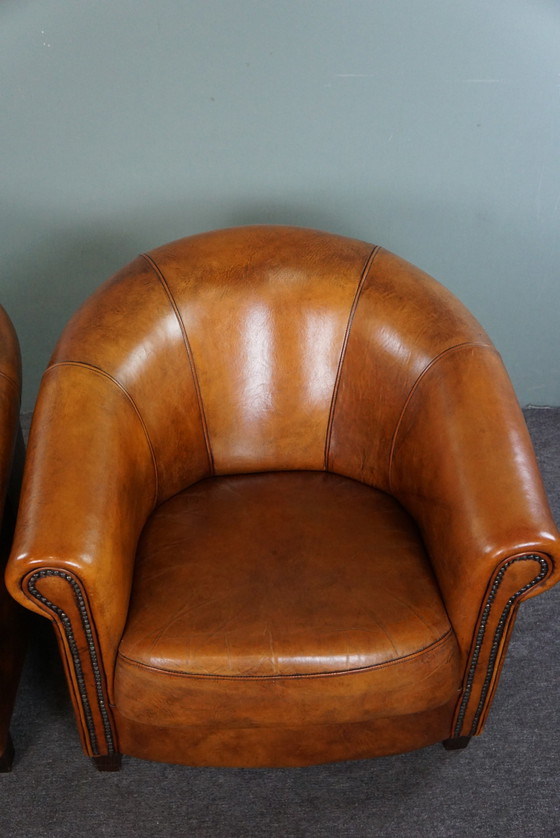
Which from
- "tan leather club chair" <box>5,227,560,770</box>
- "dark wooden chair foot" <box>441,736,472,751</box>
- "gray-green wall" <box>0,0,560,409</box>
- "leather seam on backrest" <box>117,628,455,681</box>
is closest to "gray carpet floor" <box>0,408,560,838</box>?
"dark wooden chair foot" <box>441,736,472,751</box>

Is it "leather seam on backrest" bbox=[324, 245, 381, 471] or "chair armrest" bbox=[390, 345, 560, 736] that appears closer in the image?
"chair armrest" bbox=[390, 345, 560, 736]

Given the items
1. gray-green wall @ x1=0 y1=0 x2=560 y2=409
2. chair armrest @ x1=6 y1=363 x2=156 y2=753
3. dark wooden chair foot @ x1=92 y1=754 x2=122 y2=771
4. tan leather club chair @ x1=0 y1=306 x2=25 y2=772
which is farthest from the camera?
gray-green wall @ x1=0 y1=0 x2=560 y2=409

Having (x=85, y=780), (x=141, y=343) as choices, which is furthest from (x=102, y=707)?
(x=141, y=343)

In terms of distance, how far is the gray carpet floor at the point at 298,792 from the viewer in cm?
158

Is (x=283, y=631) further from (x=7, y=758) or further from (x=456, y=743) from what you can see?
(x=7, y=758)

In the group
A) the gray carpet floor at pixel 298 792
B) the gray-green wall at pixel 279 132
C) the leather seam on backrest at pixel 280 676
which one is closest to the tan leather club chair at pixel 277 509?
the leather seam on backrest at pixel 280 676

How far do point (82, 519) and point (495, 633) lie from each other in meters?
0.76

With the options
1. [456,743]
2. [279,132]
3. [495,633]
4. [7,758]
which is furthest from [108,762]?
[279,132]

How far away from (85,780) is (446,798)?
73 cm

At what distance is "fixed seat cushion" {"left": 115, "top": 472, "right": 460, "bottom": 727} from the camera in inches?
55.5

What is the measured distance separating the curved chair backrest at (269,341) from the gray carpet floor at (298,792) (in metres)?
0.59

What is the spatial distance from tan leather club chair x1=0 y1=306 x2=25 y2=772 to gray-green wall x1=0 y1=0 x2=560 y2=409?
0.55 metres

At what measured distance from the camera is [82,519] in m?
1.37

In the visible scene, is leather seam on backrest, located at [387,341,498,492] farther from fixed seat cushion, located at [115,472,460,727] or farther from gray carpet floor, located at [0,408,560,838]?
gray carpet floor, located at [0,408,560,838]
